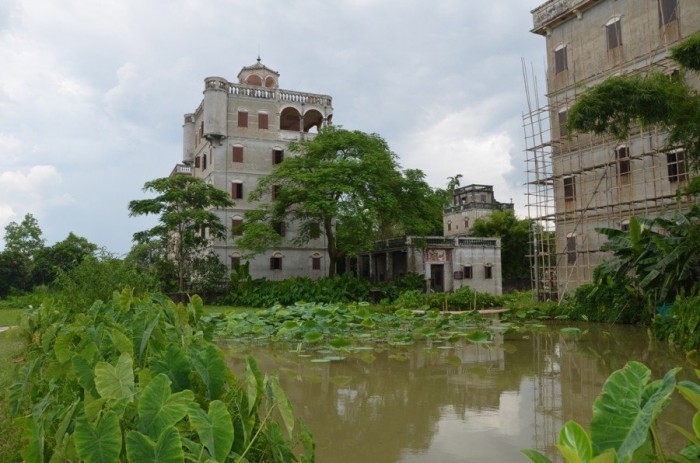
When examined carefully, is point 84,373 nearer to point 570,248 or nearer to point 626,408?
point 626,408

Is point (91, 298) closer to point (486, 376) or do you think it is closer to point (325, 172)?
point (486, 376)

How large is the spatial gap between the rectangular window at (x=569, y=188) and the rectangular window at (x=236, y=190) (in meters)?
15.7

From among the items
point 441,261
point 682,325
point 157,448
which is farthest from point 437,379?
point 441,261

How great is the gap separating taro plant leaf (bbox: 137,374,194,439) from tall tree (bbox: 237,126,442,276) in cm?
2144

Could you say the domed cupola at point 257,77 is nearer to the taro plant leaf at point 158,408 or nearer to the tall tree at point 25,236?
the tall tree at point 25,236

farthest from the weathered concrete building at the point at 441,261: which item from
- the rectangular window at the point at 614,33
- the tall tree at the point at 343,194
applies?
the rectangular window at the point at 614,33

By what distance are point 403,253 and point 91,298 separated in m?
21.2

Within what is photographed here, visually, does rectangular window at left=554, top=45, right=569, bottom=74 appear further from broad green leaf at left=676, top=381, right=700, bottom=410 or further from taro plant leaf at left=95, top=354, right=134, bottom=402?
taro plant leaf at left=95, top=354, right=134, bottom=402

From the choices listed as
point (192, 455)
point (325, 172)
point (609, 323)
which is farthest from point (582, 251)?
point (192, 455)

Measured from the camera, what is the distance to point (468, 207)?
43.4m

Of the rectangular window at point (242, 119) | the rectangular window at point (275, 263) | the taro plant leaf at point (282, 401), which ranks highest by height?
the rectangular window at point (242, 119)

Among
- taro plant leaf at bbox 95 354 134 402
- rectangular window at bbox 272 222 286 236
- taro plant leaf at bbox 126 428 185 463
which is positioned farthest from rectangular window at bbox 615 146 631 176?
taro plant leaf at bbox 126 428 185 463

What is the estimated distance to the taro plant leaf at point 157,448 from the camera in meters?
1.54

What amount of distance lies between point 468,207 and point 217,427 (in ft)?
141
